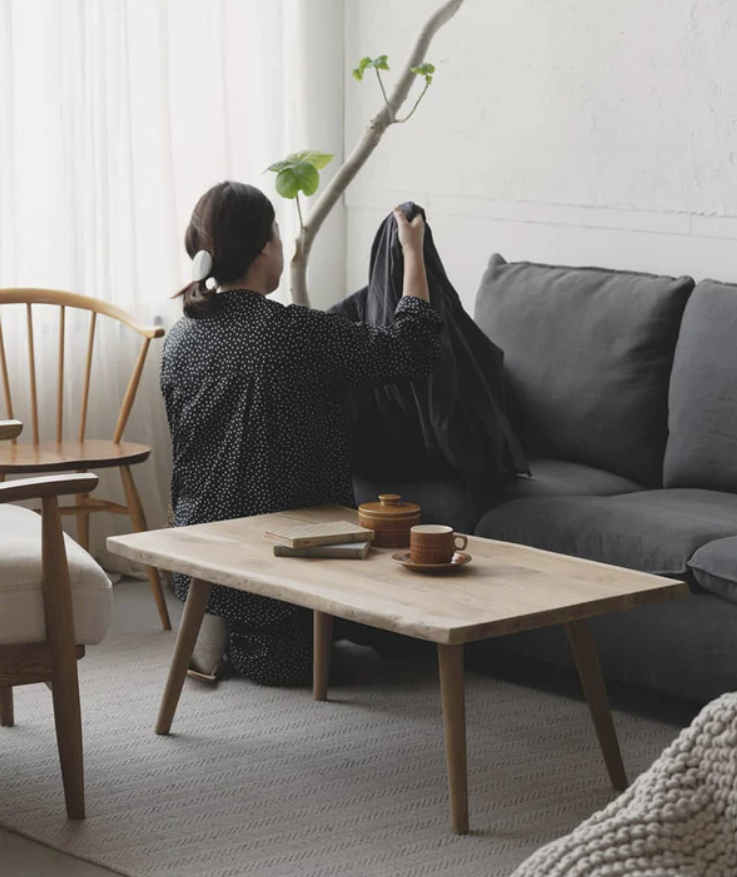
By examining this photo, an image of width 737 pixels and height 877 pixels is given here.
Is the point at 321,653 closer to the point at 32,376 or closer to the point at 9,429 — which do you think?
the point at 9,429

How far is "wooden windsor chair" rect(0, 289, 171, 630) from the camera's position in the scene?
354 centimetres

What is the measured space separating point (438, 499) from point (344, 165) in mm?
1071

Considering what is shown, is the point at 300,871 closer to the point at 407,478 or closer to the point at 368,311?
the point at 407,478

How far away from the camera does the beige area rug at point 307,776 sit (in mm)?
2320

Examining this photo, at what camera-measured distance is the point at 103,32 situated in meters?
3.94

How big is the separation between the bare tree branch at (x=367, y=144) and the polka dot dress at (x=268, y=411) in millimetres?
744

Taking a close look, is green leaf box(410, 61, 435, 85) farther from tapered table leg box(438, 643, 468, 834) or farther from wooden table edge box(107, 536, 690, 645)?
tapered table leg box(438, 643, 468, 834)

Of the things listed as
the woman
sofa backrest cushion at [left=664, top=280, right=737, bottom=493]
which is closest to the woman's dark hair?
the woman

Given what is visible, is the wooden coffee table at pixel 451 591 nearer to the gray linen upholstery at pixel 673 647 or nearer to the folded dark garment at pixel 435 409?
the gray linen upholstery at pixel 673 647

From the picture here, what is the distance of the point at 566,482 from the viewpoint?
11.0ft

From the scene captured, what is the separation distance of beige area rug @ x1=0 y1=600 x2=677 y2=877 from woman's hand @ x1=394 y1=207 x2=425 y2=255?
38.3 inches

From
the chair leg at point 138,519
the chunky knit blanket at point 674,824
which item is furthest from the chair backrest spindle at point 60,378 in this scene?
the chunky knit blanket at point 674,824

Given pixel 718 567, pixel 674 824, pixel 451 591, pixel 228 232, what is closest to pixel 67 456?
pixel 228 232

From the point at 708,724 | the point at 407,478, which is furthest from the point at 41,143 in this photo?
the point at 708,724
